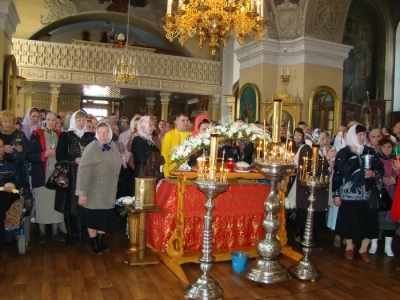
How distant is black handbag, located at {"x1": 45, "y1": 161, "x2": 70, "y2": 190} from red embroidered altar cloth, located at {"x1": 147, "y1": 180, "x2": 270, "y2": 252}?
111cm

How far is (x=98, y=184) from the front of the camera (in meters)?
4.58

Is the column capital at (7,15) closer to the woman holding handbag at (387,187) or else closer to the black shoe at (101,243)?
the black shoe at (101,243)

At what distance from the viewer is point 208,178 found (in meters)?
3.31

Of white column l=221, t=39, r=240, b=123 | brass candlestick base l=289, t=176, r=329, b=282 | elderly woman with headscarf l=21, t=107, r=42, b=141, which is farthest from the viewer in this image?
white column l=221, t=39, r=240, b=123

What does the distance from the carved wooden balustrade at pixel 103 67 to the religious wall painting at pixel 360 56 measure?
19.1ft

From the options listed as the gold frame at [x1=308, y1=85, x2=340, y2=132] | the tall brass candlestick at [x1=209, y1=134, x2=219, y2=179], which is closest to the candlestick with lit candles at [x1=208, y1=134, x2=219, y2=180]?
the tall brass candlestick at [x1=209, y1=134, x2=219, y2=179]

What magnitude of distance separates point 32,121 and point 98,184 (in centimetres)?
200

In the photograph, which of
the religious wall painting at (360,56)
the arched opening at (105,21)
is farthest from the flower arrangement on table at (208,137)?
the arched opening at (105,21)

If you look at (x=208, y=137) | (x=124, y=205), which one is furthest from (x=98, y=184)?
(x=208, y=137)

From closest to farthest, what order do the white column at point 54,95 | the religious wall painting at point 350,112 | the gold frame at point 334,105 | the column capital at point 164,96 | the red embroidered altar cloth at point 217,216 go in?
the red embroidered altar cloth at point 217,216, the gold frame at point 334,105, the religious wall painting at point 350,112, the white column at point 54,95, the column capital at point 164,96

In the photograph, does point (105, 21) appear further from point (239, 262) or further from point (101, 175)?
point (239, 262)

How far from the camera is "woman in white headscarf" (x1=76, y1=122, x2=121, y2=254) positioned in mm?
4496

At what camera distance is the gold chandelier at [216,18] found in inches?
262

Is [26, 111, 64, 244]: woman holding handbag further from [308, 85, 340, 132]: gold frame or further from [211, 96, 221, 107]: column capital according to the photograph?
[211, 96, 221, 107]: column capital
